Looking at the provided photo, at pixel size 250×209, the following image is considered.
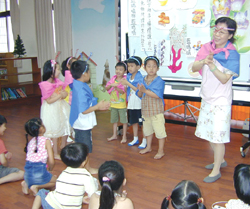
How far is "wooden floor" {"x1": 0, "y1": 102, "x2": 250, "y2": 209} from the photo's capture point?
2318 mm

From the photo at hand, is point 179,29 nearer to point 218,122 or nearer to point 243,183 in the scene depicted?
point 218,122

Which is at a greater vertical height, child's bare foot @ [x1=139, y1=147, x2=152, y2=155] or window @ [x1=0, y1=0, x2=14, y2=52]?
window @ [x1=0, y1=0, x2=14, y2=52]

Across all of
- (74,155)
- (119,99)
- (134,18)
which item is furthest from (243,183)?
(134,18)

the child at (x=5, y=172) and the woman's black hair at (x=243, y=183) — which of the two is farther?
the child at (x=5, y=172)

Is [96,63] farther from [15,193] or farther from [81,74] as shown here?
[15,193]

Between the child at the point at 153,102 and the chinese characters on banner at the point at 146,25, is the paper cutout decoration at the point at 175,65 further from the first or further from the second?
the child at the point at 153,102

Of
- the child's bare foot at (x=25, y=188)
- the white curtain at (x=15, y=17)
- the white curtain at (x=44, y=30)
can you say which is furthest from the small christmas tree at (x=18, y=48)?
the child's bare foot at (x=25, y=188)

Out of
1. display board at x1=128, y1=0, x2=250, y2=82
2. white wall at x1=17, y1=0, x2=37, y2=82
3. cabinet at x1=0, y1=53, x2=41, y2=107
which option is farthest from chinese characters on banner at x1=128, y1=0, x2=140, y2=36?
white wall at x1=17, y1=0, x2=37, y2=82

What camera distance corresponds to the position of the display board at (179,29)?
128 inches

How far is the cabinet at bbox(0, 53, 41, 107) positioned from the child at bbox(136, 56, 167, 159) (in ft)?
13.6

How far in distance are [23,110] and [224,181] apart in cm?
427

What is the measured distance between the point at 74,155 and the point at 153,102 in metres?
1.46

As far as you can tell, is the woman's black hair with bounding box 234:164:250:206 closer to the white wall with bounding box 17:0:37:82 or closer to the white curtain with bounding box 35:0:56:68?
the white curtain with bounding box 35:0:56:68

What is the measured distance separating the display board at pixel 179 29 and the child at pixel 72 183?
228cm
